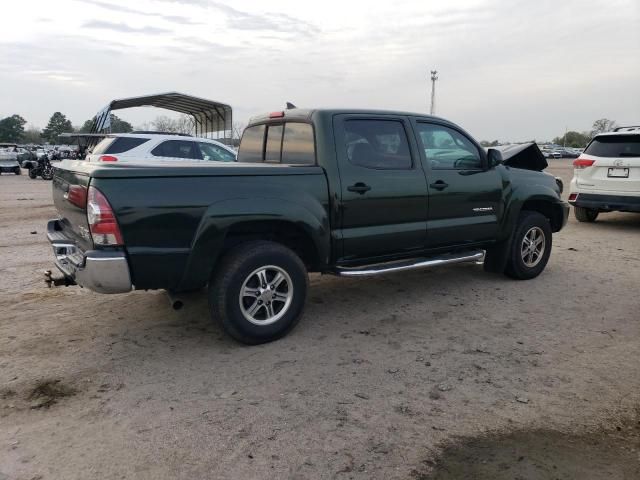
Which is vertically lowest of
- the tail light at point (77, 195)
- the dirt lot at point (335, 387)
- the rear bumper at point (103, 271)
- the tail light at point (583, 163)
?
the dirt lot at point (335, 387)

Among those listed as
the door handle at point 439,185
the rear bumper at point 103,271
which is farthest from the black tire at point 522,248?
the rear bumper at point 103,271

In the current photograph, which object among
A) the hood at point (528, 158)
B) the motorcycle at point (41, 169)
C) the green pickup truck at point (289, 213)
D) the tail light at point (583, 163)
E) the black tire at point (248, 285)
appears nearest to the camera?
the green pickup truck at point (289, 213)

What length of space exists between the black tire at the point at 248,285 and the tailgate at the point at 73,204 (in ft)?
3.24

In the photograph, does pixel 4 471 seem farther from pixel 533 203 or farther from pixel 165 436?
pixel 533 203

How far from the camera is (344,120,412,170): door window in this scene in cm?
470

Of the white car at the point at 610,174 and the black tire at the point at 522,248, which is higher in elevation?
the white car at the point at 610,174

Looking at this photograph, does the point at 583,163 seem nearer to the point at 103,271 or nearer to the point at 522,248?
the point at 522,248

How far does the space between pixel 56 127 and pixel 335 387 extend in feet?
326

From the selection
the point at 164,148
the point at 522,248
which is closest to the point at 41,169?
the point at 164,148

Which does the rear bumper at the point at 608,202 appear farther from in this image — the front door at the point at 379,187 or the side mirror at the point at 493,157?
the front door at the point at 379,187

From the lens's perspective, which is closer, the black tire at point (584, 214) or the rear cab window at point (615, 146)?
the rear cab window at point (615, 146)

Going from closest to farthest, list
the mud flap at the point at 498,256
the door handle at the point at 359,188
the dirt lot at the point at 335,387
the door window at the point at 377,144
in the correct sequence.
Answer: the dirt lot at the point at 335,387, the door handle at the point at 359,188, the door window at the point at 377,144, the mud flap at the point at 498,256

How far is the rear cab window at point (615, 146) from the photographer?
949 centimetres

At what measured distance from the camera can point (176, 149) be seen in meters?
11.0
